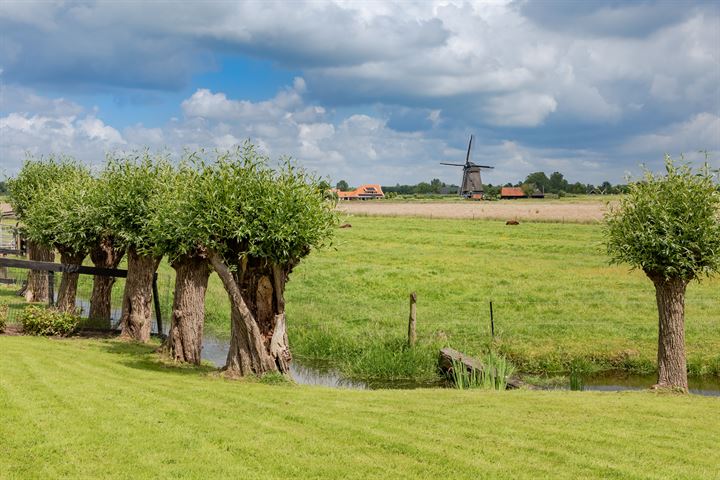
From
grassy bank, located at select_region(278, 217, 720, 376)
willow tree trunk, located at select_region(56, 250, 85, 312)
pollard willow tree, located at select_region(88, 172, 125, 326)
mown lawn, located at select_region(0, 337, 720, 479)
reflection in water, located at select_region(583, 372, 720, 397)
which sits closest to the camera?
mown lawn, located at select_region(0, 337, 720, 479)

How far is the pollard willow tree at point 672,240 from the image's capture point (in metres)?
21.5

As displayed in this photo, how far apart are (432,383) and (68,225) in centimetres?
1646

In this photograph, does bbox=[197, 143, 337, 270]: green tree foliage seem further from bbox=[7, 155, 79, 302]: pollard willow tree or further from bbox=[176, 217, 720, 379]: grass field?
bbox=[7, 155, 79, 302]: pollard willow tree

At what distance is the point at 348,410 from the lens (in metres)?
15.9

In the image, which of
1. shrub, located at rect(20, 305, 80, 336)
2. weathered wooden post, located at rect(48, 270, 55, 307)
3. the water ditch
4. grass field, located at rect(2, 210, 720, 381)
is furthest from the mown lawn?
weathered wooden post, located at rect(48, 270, 55, 307)

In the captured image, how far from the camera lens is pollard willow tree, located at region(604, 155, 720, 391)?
70.4ft

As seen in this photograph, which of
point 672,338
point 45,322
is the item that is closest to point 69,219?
point 45,322

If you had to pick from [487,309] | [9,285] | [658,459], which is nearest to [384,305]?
[487,309]

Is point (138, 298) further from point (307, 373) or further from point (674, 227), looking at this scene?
point (674, 227)

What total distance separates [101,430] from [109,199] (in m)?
15.1

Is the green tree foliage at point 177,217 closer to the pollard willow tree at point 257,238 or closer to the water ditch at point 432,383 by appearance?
the pollard willow tree at point 257,238

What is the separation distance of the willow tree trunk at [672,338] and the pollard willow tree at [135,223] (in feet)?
61.4

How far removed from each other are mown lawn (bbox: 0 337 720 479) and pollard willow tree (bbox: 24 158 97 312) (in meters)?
9.73

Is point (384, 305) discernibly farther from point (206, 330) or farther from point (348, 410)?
point (348, 410)
